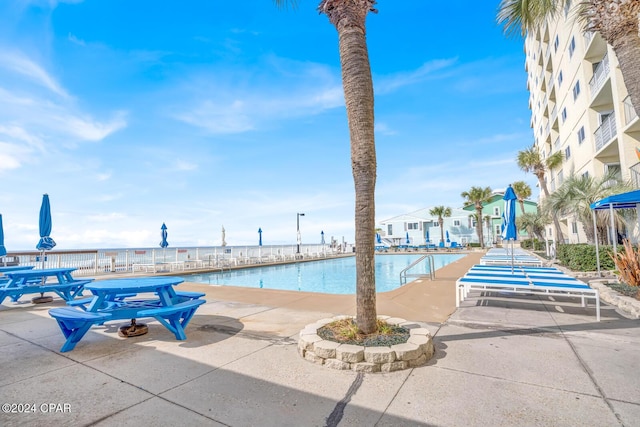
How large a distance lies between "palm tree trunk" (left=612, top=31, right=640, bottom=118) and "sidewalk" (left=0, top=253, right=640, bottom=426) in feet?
12.2

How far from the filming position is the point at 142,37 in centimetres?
977

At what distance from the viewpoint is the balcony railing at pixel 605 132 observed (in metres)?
12.7

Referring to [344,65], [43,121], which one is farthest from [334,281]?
[43,121]

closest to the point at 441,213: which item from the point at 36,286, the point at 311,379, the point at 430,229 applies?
the point at 430,229

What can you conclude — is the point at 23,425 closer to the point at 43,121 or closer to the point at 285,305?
the point at 285,305

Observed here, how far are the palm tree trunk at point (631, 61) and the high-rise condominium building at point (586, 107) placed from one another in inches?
233

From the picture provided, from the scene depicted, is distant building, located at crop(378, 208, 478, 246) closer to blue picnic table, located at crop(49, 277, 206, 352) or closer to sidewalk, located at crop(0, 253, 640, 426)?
sidewalk, located at crop(0, 253, 640, 426)

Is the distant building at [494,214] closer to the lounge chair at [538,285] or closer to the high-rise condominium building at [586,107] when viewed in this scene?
the high-rise condominium building at [586,107]

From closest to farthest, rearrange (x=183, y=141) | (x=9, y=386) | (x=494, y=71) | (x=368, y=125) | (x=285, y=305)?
(x=9, y=386)
(x=368, y=125)
(x=285, y=305)
(x=494, y=71)
(x=183, y=141)

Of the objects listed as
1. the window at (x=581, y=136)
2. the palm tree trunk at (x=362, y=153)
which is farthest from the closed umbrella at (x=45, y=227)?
the window at (x=581, y=136)

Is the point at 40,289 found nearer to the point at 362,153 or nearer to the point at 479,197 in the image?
the point at 362,153

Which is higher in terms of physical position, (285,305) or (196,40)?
(196,40)

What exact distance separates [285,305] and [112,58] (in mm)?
9878

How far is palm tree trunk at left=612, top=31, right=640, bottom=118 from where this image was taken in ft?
15.6
